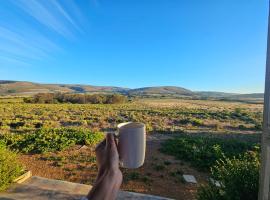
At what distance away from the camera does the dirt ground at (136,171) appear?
4699 millimetres

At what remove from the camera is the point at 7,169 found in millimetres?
3354

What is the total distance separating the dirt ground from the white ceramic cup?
335 cm

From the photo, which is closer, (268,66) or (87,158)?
(268,66)

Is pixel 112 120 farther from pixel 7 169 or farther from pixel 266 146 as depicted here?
pixel 266 146

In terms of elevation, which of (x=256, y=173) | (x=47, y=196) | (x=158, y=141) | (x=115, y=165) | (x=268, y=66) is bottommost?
(x=158, y=141)

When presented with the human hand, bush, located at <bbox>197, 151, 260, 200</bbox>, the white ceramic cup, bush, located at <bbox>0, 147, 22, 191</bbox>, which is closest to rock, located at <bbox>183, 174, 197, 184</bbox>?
bush, located at <bbox>197, 151, 260, 200</bbox>

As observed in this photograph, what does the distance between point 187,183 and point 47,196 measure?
10.4 feet

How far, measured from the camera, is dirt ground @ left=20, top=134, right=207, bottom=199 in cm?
470

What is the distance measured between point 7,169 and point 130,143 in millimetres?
2981

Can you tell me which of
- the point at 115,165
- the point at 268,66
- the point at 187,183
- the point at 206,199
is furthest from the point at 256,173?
the point at 187,183

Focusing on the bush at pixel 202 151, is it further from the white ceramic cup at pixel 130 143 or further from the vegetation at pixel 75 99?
the vegetation at pixel 75 99

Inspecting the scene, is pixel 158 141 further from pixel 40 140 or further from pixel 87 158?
pixel 40 140

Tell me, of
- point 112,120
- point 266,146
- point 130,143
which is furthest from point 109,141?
point 112,120

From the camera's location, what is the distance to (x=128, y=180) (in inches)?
199
